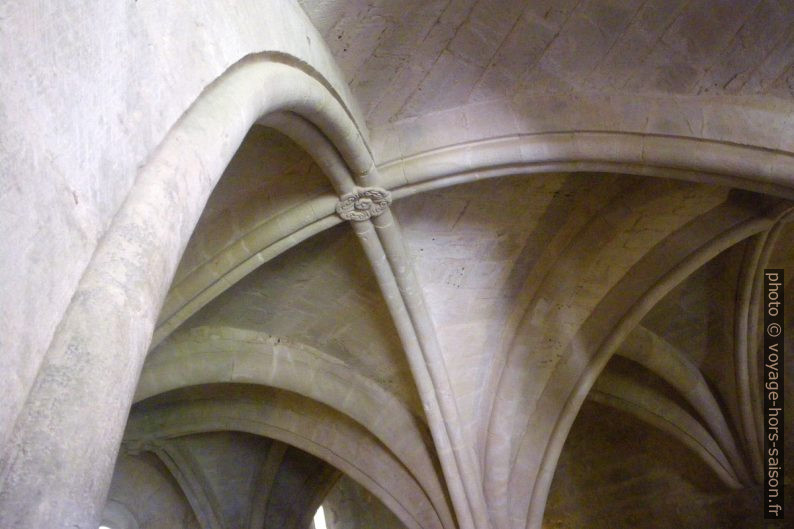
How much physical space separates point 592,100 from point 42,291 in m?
4.06

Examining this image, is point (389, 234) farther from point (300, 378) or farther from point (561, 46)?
point (300, 378)

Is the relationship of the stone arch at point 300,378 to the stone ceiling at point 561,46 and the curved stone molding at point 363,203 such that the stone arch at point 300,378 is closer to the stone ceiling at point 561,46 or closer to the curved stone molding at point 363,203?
the curved stone molding at point 363,203

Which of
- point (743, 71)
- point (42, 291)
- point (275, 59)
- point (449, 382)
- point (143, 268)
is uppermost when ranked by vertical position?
point (743, 71)

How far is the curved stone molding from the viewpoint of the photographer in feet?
17.4

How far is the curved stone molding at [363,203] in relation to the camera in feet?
17.4

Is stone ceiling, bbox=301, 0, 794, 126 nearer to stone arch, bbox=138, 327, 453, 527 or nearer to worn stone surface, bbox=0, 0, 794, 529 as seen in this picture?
worn stone surface, bbox=0, 0, 794, 529

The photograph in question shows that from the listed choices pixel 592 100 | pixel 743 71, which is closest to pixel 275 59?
pixel 592 100

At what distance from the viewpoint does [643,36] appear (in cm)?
477

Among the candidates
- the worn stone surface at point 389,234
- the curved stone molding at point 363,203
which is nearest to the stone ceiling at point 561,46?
the worn stone surface at point 389,234

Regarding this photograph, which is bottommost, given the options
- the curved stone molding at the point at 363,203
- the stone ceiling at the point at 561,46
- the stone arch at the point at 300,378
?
the stone arch at the point at 300,378

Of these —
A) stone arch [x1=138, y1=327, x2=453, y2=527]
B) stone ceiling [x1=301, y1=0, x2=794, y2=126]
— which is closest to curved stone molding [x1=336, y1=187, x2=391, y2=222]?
stone ceiling [x1=301, y1=0, x2=794, y2=126]

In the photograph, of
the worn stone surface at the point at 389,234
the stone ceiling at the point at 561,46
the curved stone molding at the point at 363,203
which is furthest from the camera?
the curved stone molding at the point at 363,203

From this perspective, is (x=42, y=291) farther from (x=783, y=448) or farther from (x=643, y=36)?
(x=783, y=448)

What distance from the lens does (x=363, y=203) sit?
5.38 m
